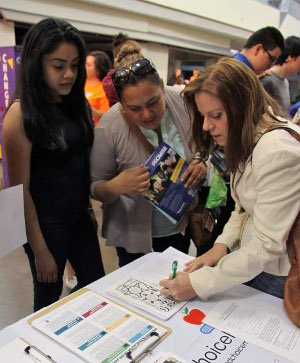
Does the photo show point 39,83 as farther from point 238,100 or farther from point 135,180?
point 238,100

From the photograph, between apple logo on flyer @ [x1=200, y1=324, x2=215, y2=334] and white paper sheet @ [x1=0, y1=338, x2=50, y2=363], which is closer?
white paper sheet @ [x1=0, y1=338, x2=50, y2=363]

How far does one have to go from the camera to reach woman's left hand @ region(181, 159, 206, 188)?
4.24 feet

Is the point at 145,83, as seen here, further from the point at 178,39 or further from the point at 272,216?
the point at 178,39

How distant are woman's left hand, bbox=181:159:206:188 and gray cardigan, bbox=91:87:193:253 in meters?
0.09

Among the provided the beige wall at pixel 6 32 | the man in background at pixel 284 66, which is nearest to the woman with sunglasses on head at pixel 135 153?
the man in background at pixel 284 66

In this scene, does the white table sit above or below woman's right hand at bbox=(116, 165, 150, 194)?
below

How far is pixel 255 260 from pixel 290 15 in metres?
11.4

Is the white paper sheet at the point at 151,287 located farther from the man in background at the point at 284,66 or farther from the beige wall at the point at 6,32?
the beige wall at the point at 6,32

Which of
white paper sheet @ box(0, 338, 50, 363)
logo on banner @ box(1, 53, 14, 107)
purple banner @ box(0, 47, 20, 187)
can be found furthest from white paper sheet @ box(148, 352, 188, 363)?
Result: logo on banner @ box(1, 53, 14, 107)

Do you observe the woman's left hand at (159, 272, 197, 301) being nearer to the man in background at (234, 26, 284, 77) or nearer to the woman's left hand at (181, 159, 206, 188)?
the woman's left hand at (181, 159, 206, 188)

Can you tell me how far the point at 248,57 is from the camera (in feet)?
7.52

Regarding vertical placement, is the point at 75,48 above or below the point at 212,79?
above

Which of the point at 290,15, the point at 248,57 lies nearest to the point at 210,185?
the point at 248,57

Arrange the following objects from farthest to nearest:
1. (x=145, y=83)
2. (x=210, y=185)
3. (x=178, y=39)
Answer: (x=178, y=39) < (x=210, y=185) < (x=145, y=83)
